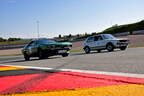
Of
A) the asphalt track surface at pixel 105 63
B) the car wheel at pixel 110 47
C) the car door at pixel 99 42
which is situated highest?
the car door at pixel 99 42

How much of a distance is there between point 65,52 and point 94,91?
1081 cm

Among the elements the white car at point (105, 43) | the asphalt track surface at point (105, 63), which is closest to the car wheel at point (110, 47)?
the white car at point (105, 43)

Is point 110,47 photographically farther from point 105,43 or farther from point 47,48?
point 47,48

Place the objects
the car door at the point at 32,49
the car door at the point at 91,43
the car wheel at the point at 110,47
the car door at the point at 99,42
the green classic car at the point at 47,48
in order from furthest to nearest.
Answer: the car door at the point at 91,43
the car door at the point at 99,42
the car wheel at the point at 110,47
the car door at the point at 32,49
the green classic car at the point at 47,48

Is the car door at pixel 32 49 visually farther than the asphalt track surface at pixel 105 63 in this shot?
Yes

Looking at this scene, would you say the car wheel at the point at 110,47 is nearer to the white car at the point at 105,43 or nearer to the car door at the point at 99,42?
the white car at the point at 105,43

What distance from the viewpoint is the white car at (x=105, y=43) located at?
17.6 metres

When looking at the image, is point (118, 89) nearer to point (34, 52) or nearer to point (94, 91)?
point (94, 91)

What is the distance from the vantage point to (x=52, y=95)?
3.67m

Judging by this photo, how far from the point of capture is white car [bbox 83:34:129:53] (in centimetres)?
1757

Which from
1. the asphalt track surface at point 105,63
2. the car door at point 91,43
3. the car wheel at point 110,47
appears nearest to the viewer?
the asphalt track surface at point 105,63

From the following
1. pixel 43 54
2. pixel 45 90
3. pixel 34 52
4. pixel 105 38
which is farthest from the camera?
pixel 105 38

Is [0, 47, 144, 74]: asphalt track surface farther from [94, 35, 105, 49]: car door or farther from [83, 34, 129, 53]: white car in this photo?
[94, 35, 105, 49]: car door

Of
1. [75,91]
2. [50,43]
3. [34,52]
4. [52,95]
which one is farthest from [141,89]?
[34,52]
